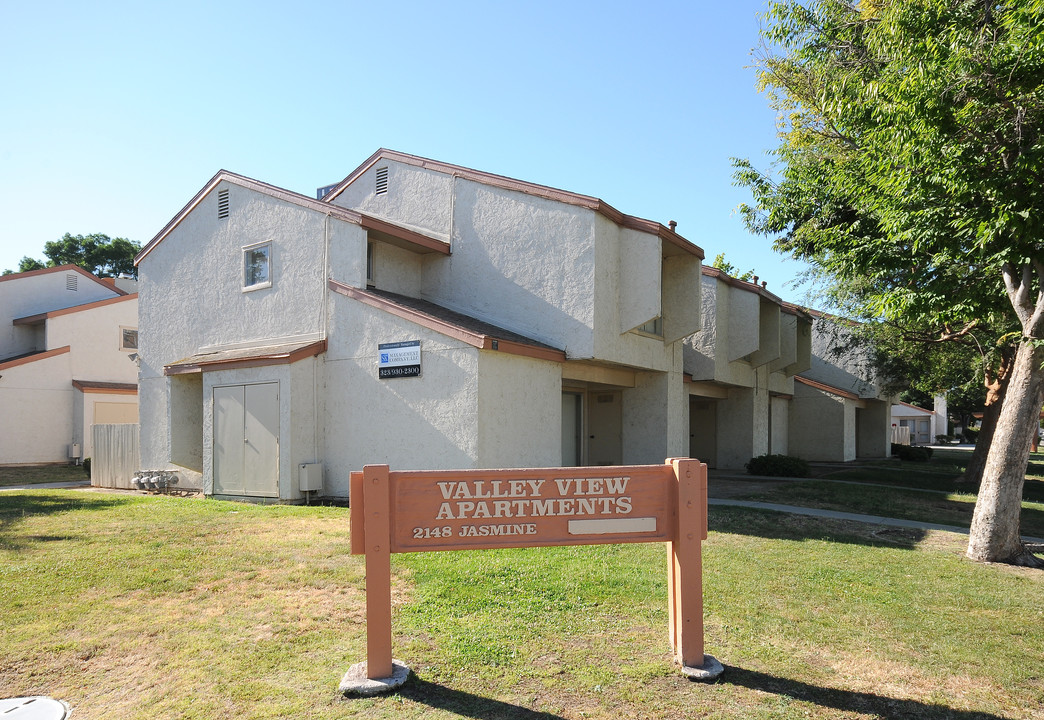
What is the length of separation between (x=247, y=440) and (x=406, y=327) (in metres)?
4.15

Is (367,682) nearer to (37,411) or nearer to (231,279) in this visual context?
(231,279)

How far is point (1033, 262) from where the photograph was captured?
9.30 meters

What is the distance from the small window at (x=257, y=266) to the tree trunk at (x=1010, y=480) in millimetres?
13728

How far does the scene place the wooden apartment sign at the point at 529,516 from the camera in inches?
197

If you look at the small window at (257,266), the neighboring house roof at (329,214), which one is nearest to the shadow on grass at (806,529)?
the neighboring house roof at (329,214)

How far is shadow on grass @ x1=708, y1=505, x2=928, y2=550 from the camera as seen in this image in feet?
34.5

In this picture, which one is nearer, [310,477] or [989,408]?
[310,477]

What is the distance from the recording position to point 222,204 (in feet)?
55.8

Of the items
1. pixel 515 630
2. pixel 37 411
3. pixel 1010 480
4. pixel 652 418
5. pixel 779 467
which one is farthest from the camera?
pixel 37 411

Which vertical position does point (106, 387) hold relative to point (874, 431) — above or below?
above

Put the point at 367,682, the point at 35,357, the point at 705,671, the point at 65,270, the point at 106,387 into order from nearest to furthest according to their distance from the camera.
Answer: the point at 367,682
the point at 705,671
the point at 35,357
the point at 106,387
the point at 65,270

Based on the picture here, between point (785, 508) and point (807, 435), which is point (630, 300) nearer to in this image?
point (785, 508)

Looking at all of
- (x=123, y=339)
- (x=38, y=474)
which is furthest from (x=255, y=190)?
(x=123, y=339)

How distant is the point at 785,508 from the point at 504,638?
359 inches
